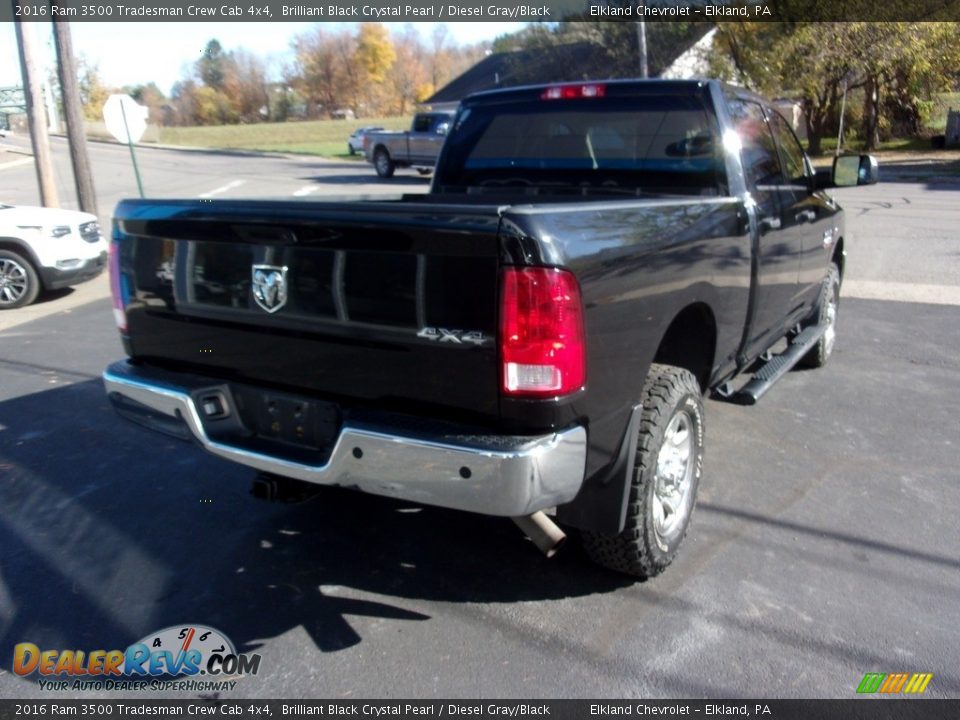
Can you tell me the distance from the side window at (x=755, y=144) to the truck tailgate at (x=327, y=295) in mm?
2231

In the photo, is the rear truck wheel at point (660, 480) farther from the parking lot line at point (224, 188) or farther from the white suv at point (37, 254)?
the parking lot line at point (224, 188)

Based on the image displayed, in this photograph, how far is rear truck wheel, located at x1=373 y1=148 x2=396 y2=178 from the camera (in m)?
27.8

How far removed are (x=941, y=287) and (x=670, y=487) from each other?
23.6ft

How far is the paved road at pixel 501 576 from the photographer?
2928mm

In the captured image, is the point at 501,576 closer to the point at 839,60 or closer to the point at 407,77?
the point at 839,60

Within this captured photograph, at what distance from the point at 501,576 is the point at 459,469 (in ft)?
3.58

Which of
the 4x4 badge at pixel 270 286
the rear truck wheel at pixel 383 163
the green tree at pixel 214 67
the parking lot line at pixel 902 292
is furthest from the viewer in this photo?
the green tree at pixel 214 67

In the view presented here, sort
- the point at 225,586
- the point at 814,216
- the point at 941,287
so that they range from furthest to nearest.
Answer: the point at 941,287 → the point at 814,216 → the point at 225,586

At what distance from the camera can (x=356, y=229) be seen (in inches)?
110

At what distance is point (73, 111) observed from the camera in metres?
12.7

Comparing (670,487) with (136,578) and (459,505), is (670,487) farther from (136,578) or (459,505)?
(136,578)

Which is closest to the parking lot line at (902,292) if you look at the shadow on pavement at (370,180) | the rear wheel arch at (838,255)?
the rear wheel arch at (838,255)

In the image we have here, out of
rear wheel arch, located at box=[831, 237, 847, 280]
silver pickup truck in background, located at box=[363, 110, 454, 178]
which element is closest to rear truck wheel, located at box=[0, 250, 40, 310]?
rear wheel arch, located at box=[831, 237, 847, 280]

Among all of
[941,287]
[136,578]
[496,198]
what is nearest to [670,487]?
[496,198]
